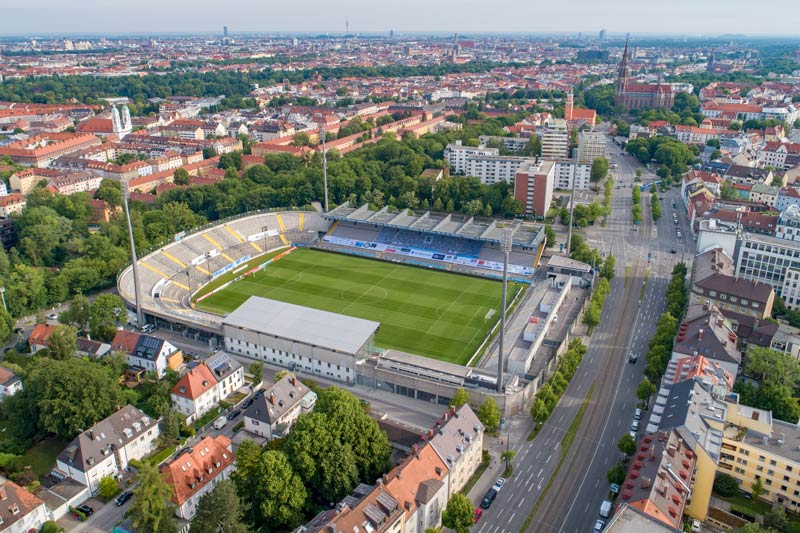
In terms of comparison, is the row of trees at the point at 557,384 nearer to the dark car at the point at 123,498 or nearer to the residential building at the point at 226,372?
the residential building at the point at 226,372

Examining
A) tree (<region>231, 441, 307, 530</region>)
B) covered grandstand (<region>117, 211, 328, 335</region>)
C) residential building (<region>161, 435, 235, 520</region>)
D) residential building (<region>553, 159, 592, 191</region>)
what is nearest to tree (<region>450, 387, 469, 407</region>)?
tree (<region>231, 441, 307, 530</region>)

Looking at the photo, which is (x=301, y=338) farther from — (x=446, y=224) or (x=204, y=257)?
(x=446, y=224)

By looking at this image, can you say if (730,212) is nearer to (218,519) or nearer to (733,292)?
(733,292)

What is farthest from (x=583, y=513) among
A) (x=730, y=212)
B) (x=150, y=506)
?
(x=730, y=212)

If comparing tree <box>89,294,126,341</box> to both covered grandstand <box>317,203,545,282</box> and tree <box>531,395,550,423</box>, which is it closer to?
covered grandstand <box>317,203,545,282</box>

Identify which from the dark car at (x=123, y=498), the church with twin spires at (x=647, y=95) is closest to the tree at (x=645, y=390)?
the dark car at (x=123, y=498)
